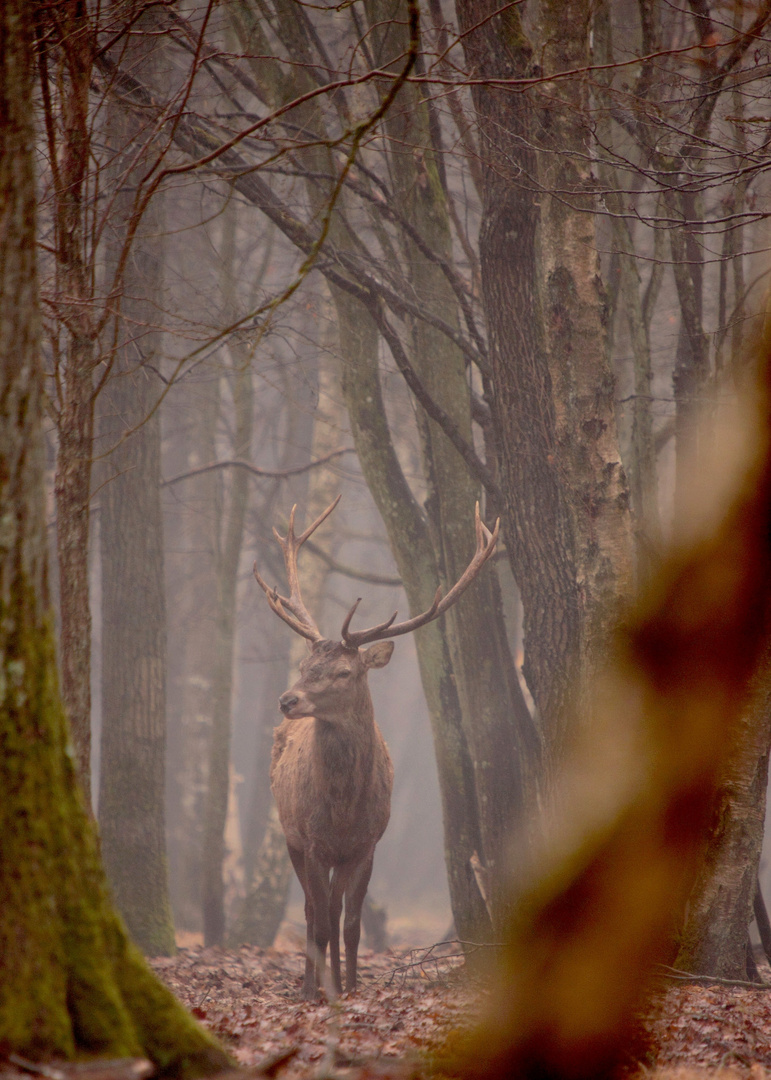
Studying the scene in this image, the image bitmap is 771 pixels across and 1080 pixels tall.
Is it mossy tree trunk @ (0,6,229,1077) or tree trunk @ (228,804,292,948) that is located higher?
mossy tree trunk @ (0,6,229,1077)

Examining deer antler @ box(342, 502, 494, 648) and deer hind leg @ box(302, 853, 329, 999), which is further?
deer antler @ box(342, 502, 494, 648)

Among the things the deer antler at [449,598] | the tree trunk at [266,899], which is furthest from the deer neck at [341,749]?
the tree trunk at [266,899]

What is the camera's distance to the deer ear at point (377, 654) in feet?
21.2

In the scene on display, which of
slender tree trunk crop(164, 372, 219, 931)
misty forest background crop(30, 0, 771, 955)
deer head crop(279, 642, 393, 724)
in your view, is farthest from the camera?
slender tree trunk crop(164, 372, 219, 931)

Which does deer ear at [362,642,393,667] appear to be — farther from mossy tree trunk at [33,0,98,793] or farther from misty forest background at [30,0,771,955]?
mossy tree trunk at [33,0,98,793]

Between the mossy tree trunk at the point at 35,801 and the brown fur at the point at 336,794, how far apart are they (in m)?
3.37

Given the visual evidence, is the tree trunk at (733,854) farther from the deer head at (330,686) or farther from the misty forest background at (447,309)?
the deer head at (330,686)

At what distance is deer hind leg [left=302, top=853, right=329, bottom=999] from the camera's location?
5910 millimetres

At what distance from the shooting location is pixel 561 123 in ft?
17.3

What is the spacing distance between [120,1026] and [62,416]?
302 cm

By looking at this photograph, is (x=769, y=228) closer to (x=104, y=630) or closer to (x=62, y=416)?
(x=62, y=416)

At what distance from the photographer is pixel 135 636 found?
26.3ft

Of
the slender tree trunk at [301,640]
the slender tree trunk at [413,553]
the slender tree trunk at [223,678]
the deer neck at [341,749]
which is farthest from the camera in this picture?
the slender tree trunk at [301,640]

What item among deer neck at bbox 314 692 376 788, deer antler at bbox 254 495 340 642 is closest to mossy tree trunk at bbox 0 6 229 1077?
deer neck at bbox 314 692 376 788
